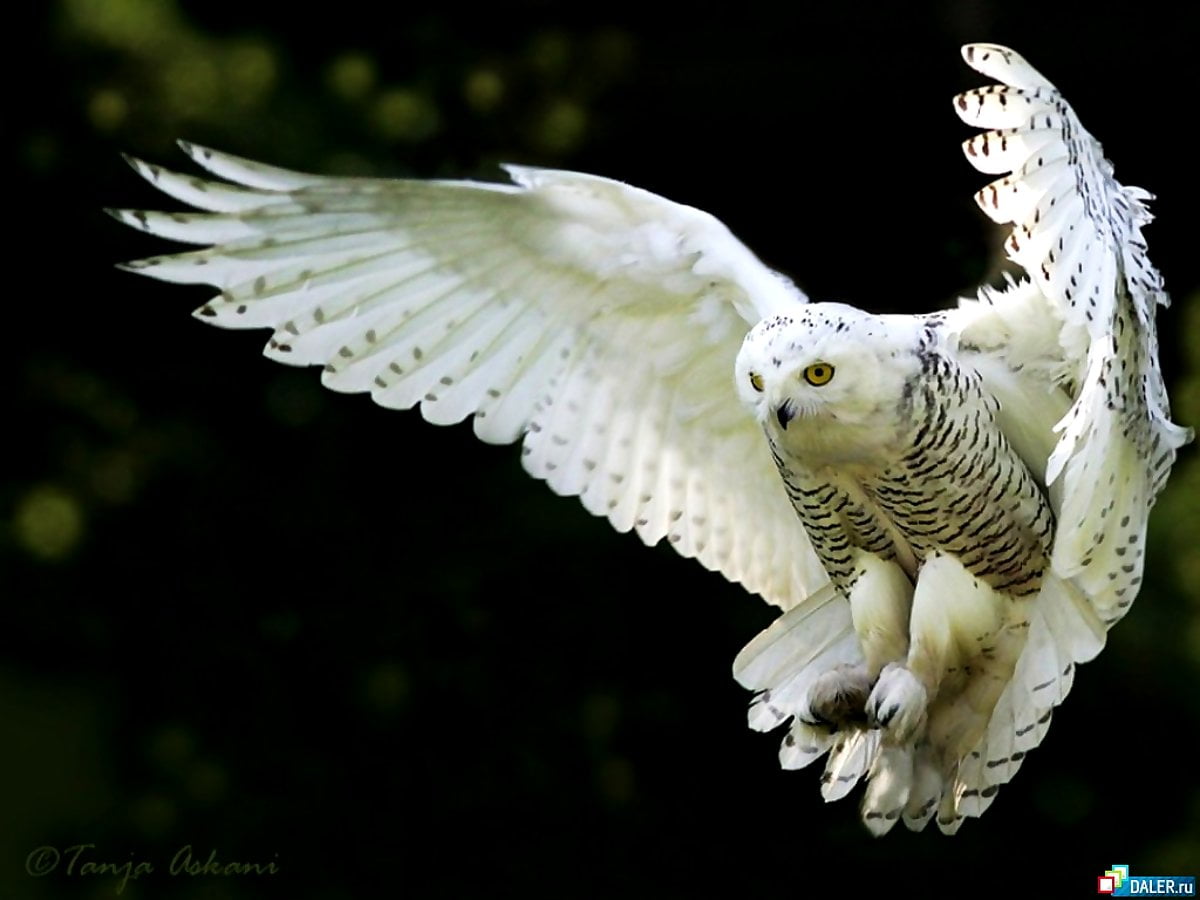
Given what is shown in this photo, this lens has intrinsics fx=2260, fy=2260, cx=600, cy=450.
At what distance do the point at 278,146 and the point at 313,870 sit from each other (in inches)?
78.7

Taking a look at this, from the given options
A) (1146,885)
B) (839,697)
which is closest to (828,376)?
(839,697)

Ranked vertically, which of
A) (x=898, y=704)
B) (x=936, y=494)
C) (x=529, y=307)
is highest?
(x=529, y=307)

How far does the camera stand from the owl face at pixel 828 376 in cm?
276

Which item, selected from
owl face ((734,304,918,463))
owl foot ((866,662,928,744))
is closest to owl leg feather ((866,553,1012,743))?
owl foot ((866,662,928,744))

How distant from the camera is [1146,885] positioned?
5.04 m

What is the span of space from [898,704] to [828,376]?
479 millimetres

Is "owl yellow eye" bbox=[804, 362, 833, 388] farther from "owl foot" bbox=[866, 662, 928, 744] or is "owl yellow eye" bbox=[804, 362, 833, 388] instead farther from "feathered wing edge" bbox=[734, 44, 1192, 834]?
"owl foot" bbox=[866, 662, 928, 744]

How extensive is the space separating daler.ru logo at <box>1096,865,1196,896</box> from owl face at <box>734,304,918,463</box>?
2060 mm

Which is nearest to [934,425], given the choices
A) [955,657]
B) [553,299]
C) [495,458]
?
[955,657]

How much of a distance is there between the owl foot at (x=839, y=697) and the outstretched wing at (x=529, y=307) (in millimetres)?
458

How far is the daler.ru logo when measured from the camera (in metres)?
4.67

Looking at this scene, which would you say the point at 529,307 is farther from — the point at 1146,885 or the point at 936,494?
the point at 1146,885

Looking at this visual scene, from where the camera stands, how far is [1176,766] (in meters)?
6.03

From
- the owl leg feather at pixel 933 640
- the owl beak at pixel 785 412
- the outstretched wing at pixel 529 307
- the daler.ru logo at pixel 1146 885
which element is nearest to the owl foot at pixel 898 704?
the owl leg feather at pixel 933 640
